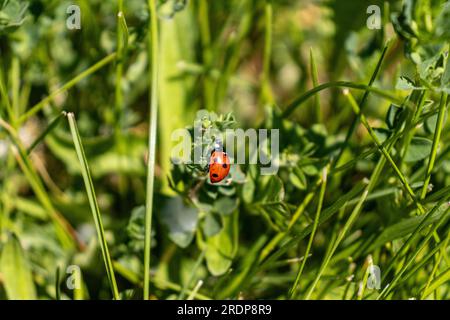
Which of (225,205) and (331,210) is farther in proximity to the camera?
(225,205)

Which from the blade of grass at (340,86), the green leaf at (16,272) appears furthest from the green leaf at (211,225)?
the green leaf at (16,272)

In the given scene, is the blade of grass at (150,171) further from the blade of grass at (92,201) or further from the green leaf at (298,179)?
the green leaf at (298,179)

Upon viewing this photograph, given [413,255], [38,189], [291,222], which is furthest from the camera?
[38,189]

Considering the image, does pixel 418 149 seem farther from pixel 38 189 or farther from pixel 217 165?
pixel 38 189

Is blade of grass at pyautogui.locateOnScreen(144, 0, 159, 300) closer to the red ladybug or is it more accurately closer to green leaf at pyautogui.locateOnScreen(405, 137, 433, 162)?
the red ladybug

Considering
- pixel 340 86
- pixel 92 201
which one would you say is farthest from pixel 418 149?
pixel 92 201

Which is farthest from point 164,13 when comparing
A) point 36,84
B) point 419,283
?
point 419,283
